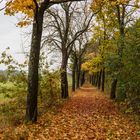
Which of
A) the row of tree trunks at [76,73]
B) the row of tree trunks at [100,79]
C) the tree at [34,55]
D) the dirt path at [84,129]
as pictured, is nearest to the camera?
the dirt path at [84,129]

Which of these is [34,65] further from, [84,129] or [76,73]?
[76,73]

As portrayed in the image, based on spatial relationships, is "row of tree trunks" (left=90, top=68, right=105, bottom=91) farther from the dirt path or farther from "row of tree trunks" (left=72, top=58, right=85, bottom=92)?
the dirt path

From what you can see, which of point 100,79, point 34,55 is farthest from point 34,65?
point 100,79

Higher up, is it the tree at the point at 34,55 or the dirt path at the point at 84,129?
the tree at the point at 34,55

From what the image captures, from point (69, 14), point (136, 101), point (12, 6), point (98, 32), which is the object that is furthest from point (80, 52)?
point (12, 6)

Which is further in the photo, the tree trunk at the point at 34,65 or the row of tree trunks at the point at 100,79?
the row of tree trunks at the point at 100,79

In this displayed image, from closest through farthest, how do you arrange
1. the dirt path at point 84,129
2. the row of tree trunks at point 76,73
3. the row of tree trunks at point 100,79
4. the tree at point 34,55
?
1. the dirt path at point 84,129
2. the tree at point 34,55
3. the row of tree trunks at point 100,79
4. the row of tree trunks at point 76,73

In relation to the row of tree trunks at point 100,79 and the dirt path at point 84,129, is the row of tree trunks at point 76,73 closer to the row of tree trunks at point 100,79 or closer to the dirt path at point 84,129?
the row of tree trunks at point 100,79

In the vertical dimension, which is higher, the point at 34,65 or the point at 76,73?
the point at 76,73

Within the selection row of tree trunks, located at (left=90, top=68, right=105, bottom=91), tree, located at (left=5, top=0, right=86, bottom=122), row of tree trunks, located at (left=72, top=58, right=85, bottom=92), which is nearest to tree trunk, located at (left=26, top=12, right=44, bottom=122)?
tree, located at (left=5, top=0, right=86, bottom=122)

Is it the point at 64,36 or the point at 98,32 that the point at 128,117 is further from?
the point at 98,32

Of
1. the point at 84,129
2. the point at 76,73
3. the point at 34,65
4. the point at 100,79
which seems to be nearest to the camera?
the point at 84,129

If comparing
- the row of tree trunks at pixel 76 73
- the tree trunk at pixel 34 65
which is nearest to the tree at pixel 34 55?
the tree trunk at pixel 34 65

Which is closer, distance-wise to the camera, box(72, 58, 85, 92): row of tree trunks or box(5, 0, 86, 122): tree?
box(5, 0, 86, 122): tree
